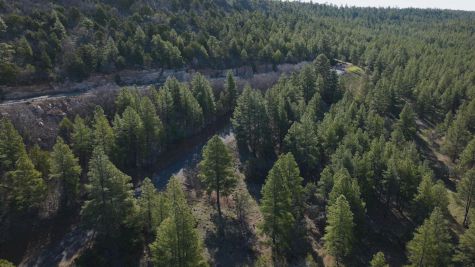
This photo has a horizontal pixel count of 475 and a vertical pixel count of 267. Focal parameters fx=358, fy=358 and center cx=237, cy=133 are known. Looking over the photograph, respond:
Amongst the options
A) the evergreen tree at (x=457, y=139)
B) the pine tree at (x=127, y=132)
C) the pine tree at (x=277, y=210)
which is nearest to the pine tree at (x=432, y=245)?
the pine tree at (x=277, y=210)

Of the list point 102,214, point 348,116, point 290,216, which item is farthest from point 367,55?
point 102,214

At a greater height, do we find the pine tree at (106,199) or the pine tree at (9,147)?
the pine tree at (9,147)

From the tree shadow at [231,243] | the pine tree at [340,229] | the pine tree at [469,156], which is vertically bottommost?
the tree shadow at [231,243]

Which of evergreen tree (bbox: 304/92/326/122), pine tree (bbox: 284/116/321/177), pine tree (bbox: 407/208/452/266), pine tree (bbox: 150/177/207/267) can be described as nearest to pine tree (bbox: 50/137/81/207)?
pine tree (bbox: 150/177/207/267)

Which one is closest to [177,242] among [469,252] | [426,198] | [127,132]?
[127,132]

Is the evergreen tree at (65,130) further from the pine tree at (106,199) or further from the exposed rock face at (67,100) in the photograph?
the pine tree at (106,199)

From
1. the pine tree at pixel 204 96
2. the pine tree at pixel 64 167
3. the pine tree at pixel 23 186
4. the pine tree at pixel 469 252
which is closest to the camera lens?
the pine tree at pixel 469 252

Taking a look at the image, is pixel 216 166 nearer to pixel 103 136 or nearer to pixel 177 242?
pixel 177 242

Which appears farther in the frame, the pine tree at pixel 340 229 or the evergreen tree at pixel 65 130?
the evergreen tree at pixel 65 130
